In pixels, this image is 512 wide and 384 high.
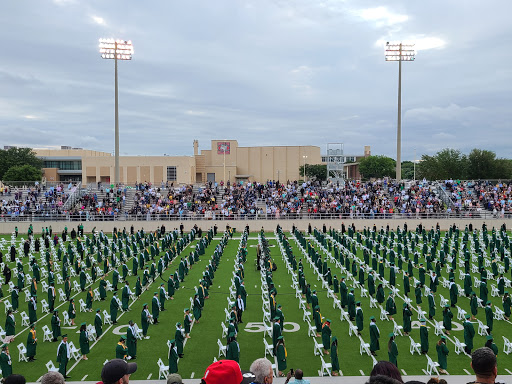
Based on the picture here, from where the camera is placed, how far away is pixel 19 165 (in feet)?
235

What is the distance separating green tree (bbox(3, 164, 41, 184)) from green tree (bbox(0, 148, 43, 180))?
185 inches

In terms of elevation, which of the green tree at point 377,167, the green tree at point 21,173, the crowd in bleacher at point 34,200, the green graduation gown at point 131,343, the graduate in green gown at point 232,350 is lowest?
the green graduation gown at point 131,343

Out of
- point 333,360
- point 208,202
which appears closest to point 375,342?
point 333,360

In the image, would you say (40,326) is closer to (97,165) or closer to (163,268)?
(163,268)

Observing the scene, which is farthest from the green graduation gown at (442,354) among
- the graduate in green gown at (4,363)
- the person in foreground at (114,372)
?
the graduate in green gown at (4,363)

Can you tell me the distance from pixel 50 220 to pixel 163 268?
798 inches

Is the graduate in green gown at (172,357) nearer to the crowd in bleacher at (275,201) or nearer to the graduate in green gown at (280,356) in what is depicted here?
the graduate in green gown at (280,356)

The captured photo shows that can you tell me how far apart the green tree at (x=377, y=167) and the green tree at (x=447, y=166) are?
18366 mm

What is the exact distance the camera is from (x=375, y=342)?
37.9ft

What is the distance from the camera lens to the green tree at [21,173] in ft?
221

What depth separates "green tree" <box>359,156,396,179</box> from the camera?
9271 centimetres

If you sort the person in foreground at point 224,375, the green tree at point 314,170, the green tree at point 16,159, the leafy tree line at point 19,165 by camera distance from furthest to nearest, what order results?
the green tree at point 314,170
the green tree at point 16,159
the leafy tree line at point 19,165
the person in foreground at point 224,375

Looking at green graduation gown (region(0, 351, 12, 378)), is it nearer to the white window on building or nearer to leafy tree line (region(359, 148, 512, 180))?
the white window on building

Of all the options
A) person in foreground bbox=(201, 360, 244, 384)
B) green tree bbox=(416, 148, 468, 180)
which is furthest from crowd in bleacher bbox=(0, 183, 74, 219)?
green tree bbox=(416, 148, 468, 180)
